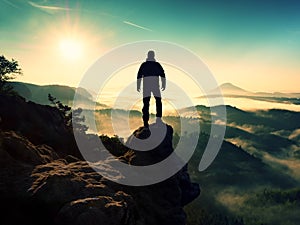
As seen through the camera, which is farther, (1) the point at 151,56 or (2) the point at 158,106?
(2) the point at 158,106

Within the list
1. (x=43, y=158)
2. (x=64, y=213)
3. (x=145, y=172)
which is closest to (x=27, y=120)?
(x=43, y=158)

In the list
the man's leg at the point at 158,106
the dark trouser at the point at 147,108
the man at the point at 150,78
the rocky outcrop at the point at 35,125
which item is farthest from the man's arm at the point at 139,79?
the rocky outcrop at the point at 35,125

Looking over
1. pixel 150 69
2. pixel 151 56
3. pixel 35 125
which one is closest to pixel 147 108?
pixel 150 69

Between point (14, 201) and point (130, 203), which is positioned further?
point (130, 203)

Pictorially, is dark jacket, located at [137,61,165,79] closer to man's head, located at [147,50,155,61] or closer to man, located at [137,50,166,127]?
man, located at [137,50,166,127]

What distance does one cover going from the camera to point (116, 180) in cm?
1680

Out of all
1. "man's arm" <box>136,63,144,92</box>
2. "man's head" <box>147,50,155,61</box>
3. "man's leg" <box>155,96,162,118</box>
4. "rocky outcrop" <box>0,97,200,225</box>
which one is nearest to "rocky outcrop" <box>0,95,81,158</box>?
"rocky outcrop" <box>0,97,200,225</box>

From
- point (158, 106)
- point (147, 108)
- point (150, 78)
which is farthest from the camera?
point (158, 106)

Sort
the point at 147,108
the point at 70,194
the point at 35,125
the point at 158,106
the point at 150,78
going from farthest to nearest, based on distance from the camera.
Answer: the point at 35,125, the point at 158,106, the point at 147,108, the point at 150,78, the point at 70,194

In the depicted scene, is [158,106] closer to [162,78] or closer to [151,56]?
[162,78]

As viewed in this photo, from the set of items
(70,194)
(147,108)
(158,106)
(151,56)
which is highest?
(151,56)

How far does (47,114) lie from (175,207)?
16.2 metres

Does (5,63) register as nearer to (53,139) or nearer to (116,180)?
(53,139)

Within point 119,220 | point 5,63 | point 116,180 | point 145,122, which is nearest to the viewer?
point 119,220
